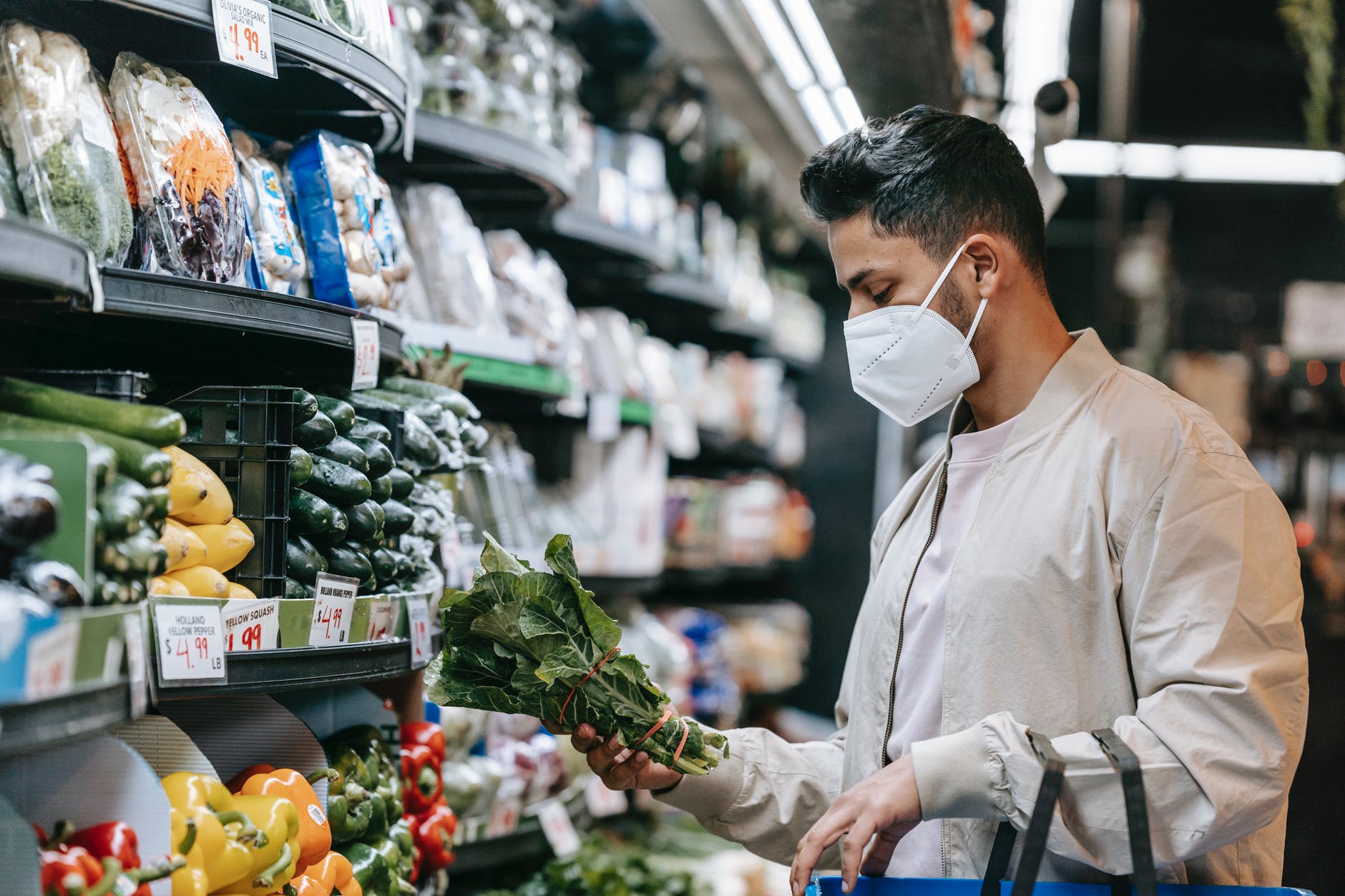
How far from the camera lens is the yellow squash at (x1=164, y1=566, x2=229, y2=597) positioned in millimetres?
1512

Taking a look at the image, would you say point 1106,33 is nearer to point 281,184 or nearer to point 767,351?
point 767,351

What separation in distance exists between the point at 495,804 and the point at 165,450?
205 cm

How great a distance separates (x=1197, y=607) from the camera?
1.61 meters

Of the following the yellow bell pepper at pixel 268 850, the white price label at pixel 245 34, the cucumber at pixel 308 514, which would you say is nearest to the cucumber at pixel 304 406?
the cucumber at pixel 308 514

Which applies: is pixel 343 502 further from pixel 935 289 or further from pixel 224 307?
pixel 935 289

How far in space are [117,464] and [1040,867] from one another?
4.05 feet

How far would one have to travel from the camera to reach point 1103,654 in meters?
1.74

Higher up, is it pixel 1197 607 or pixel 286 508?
pixel 286 508

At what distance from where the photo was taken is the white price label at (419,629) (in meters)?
1.94

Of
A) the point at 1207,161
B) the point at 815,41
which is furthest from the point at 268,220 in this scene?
the point at 1207,161

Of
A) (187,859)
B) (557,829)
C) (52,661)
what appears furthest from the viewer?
(557,829)

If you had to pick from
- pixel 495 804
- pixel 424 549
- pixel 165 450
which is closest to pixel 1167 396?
pixel 424 549

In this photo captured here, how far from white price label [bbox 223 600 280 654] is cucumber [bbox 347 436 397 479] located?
0.36 meters

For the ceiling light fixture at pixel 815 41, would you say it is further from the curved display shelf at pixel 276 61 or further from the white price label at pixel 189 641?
the white price label at pixel 189 641
